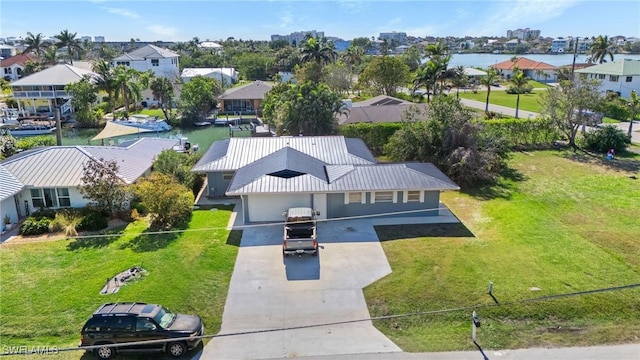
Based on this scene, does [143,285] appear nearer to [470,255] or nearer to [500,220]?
[470,255]

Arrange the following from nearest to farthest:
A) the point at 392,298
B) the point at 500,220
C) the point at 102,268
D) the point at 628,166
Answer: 1. the point at 392,298
2. the point at 102,268
3. the point at 500,220
4. the point at 628,166

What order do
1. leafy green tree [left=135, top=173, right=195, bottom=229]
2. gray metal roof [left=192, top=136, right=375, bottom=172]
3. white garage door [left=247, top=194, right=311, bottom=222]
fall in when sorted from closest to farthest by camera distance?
leafy green tree [left=135, top=173, right=195, bottom=229], white garage door [left=247, top=194, right=311, bottom=222], gray metal roof [left=192, top=136, right=375, bottom=172]

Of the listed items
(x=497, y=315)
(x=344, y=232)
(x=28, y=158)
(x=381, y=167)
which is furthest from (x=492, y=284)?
(x=28, y=158)

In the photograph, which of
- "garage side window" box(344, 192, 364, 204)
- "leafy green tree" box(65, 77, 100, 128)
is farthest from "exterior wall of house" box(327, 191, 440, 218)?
"leafy green tree" box(65, 77, 100, 128)

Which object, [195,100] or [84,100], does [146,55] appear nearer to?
[84,100]

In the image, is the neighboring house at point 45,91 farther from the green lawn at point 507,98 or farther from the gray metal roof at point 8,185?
the green lawn at point 507,98

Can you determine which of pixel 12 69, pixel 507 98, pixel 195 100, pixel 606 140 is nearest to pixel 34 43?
pixel 12 69

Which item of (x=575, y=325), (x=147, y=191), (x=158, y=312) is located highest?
(x=147, y=191)

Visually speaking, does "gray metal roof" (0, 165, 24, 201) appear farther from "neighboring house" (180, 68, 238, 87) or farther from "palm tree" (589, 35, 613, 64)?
"palm tree" (589, 35, 613, 64)
